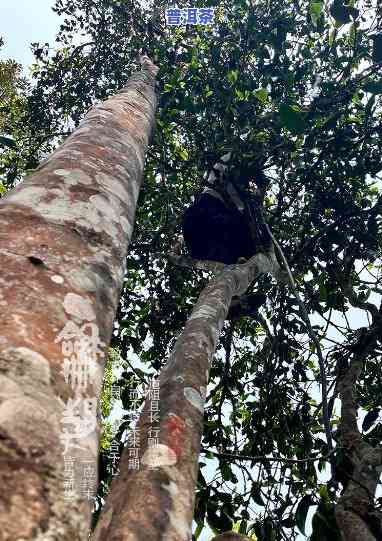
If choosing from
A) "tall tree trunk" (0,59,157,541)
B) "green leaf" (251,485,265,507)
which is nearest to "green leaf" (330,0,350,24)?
"tall tree trunk" (0,59,157,541)

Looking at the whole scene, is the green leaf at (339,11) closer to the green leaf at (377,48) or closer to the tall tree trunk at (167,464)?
the green leaf at (377,48)

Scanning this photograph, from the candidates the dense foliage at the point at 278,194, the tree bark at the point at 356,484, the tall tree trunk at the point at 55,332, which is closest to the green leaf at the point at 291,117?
the dense foliage at the point at 278,194

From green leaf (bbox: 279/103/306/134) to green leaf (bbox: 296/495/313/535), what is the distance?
2.56m

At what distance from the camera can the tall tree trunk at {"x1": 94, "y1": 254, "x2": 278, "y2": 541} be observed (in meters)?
1.00

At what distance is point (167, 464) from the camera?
1.19 metres

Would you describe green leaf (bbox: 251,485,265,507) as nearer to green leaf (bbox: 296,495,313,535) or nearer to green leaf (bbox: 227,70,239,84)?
green leaf (bbox: 296,495,313,535)

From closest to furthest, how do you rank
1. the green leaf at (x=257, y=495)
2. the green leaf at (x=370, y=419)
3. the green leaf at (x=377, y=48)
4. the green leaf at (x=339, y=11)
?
the green leaf at (x=370, y=419) < the green leaf at (x=257, y=495) < the green leaf at (x=339, y=11) < the green leaf at (x=377, y=48)

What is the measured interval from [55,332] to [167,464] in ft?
1.89

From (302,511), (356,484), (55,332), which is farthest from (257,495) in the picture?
(55,332)

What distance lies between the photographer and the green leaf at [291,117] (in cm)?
355

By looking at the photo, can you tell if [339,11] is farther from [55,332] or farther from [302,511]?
[55,332]

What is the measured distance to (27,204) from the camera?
1.09 meters

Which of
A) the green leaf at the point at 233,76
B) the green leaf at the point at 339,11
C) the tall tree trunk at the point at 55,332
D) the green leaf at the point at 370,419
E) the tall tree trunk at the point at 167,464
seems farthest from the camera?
the green leaf at the point at 233,76

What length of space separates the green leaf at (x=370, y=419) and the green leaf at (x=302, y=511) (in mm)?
978
